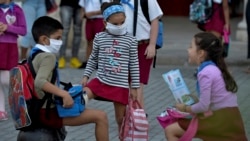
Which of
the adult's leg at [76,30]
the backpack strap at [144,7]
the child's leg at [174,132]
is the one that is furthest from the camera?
the adult's leg at [76,30]

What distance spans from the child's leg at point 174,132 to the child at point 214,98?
0.48ft

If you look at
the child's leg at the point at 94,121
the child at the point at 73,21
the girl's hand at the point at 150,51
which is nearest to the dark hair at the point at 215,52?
the child's leg at the point at 94,121

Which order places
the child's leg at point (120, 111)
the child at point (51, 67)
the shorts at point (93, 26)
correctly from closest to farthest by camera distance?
1. the child at point (51, 67)
2. the child's leg at point (120, 111)
3. the shorts at point (93, 26)

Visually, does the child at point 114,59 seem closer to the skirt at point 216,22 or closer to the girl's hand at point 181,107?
the girl's hand at point 181,107

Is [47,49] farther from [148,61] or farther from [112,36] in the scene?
[148,61]

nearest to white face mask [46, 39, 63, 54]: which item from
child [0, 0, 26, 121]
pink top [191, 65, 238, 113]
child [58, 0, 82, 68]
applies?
pink top [191, 65, 238, 113]

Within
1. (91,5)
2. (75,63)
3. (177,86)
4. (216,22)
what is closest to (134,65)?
(177,86)

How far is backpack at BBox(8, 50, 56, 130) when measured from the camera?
588 cm

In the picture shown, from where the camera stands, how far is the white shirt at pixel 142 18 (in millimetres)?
7535

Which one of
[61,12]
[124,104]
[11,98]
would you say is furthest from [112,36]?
[61,12]

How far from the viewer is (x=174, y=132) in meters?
5.96

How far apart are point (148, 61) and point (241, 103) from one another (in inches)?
82.5

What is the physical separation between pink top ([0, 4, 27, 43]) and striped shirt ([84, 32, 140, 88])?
64.6 inches

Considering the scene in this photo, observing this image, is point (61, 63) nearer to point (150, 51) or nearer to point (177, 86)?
point (150, 51)
